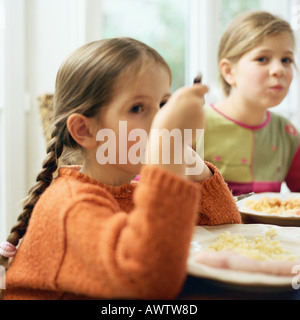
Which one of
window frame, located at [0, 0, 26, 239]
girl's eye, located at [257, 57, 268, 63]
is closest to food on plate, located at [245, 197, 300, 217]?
girl's eye, located at [257, 57, 268, 63]

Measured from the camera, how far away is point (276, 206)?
3.22 feet

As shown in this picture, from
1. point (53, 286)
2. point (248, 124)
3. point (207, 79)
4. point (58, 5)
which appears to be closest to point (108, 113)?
point (53, 286)

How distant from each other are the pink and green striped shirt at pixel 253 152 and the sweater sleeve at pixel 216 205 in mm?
493

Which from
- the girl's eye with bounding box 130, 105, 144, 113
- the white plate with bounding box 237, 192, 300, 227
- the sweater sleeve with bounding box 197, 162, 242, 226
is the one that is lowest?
the white plate with bounding box 237, 192, 300, 227

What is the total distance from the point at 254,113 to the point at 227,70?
205 mm

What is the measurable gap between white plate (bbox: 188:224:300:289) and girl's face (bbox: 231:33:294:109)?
2.42ft

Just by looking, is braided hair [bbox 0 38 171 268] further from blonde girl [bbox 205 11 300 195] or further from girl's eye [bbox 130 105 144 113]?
blonde girl [bbox 205 11 300 195]

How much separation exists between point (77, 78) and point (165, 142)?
0.85ft

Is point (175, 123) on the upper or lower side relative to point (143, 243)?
upper

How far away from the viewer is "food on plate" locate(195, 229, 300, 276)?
1.58ft

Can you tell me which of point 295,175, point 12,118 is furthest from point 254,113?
point 12,118

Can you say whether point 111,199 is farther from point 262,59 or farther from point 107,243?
point 262,59

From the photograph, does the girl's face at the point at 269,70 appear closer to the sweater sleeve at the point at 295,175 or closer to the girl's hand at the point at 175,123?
the sweater sleeve at the point at 295,175

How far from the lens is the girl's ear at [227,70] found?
1.50 meters
